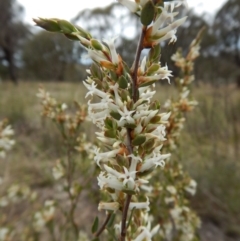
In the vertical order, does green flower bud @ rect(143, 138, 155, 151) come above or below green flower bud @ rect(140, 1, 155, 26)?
below

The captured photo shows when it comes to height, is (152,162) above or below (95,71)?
below

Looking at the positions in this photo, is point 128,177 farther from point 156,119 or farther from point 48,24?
point 48,24

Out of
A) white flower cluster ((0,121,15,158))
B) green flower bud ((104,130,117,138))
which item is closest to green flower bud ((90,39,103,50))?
green flower bud ((104,130,117,138))

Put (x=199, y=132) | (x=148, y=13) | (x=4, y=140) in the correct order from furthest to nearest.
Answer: (x=199, y=132), (x=4, y=140), (x=148, y=13)

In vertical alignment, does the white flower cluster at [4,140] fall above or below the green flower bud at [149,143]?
below

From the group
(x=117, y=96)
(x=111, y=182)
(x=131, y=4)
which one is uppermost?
(x=131, y=4)

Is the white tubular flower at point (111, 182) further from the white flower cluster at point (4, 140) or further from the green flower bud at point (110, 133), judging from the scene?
the white flower cluster at point (4, 140)

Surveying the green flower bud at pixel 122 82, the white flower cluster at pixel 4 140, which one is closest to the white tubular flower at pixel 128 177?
the green flower bud at pixel 122 82

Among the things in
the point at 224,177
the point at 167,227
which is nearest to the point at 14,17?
the point at 224,177

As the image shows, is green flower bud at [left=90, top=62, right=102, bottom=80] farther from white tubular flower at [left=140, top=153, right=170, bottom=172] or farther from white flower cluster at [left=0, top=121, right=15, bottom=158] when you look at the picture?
white flower cluster at [left=0, top=121, right=15, bottom=158]

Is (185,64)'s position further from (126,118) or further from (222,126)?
(222,126)

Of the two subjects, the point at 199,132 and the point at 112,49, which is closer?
the point at 112,49

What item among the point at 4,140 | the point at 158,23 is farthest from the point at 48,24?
the point at 4,140
